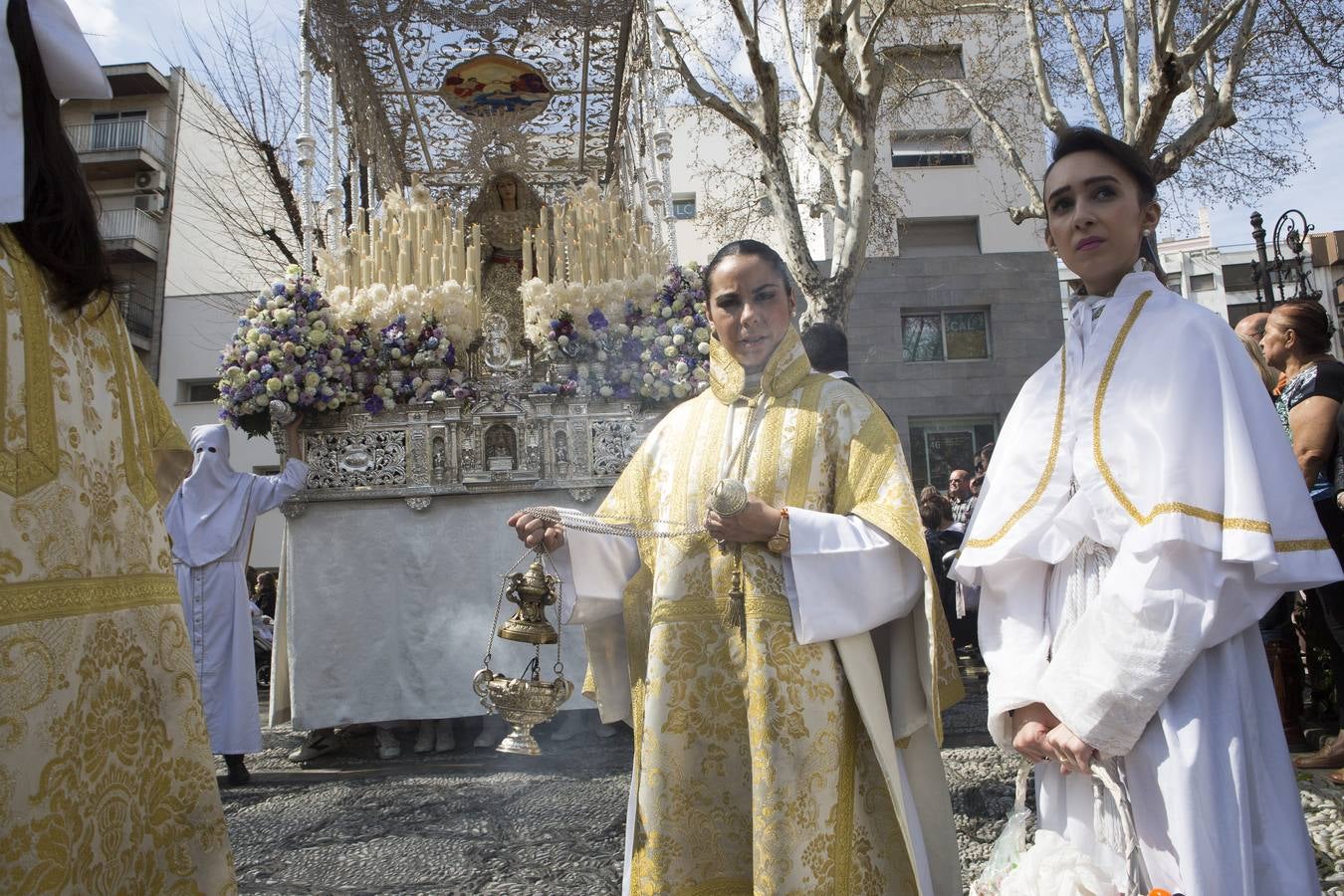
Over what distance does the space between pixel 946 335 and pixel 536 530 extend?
18165 mm

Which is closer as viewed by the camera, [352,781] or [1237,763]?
[1237,763]

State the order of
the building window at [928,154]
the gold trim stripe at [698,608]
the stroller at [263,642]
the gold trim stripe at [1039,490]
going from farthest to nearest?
the building window at [928,154] < the stroller at [263,642] < the gold trim stripe at [698,608] < the gold trim stripe at [1039,490]

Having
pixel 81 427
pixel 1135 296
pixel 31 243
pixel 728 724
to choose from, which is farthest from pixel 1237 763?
pixel 31 243

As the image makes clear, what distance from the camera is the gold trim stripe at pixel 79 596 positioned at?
1.41 metres

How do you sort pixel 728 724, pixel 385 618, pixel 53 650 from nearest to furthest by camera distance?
pixel 53 650 < pixel 728 724 < pixel 385 618

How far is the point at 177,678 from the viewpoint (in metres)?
1.67

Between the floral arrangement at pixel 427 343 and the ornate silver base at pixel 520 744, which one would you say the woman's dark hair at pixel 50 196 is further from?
the floral arrangement at pixel 427 343

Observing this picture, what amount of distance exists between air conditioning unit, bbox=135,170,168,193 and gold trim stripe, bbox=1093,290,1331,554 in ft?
81.5

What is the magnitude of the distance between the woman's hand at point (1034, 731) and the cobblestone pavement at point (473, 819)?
1646 millimetres

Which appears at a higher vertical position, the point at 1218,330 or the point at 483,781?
the point at 1218,330

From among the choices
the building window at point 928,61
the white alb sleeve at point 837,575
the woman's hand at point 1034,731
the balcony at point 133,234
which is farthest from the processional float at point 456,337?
the balcony at point 133,234

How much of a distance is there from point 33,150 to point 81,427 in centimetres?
47

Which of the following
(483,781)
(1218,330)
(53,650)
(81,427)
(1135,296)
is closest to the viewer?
(53,650)

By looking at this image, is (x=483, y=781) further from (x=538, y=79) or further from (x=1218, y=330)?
(x=538, y=79)
